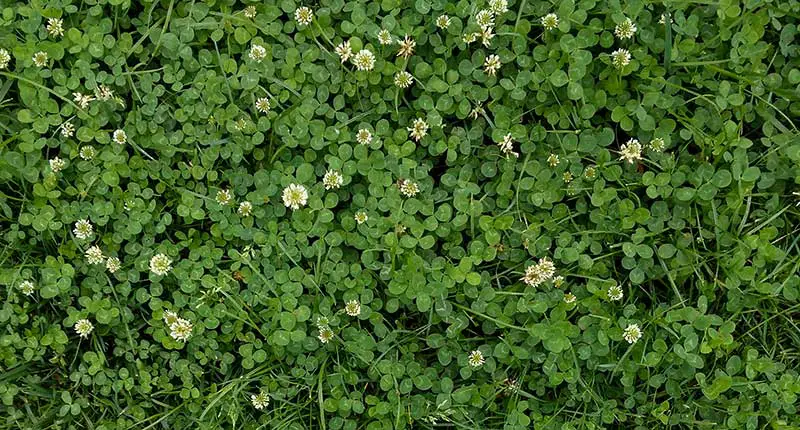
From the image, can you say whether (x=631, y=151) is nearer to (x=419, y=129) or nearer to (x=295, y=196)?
(x=419, y=129)

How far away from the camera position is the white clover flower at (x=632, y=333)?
2.44m

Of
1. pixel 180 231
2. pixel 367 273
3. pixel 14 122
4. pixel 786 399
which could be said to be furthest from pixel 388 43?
pixel 786 399

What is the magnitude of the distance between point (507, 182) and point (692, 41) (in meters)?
0.80

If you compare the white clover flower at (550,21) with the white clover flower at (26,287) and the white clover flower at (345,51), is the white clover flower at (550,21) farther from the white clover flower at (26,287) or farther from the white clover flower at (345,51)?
the white clover flower at (26,287)

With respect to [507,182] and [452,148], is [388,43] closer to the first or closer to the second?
[452,148]

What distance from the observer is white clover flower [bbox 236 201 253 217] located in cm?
250

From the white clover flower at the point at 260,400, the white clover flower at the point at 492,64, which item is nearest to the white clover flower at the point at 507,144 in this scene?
the white clover flower at the point at 492,64

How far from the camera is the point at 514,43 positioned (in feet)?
8.04

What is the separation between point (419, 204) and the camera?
2467 millimetres

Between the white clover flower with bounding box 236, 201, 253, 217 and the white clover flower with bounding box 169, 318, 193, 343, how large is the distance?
1.43 feet

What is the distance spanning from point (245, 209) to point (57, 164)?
0.69 metres

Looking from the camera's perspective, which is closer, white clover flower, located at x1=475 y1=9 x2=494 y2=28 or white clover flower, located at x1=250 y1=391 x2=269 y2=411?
white clover flower, located at x1=475 y1=9 x2=494 y2=28

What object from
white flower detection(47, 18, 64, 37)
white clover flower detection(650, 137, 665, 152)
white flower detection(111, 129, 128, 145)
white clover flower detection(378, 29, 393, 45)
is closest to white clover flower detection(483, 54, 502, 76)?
white clover flower detection(378, 29, 393, 45)

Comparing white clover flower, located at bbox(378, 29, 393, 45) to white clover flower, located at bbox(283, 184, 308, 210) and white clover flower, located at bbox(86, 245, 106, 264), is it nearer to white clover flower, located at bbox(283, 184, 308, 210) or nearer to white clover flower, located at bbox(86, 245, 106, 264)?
white clover flower, located at bbox(283, 184, 308, 210)
